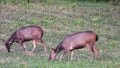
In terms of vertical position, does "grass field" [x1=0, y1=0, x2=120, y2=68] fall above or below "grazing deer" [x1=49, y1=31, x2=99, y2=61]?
below

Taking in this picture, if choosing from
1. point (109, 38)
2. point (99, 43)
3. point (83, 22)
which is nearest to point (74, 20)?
point (83, 22)

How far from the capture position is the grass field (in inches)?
613

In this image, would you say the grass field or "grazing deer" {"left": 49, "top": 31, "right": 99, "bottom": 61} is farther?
"grazing deer" {"left": 49, "top": 31, "right": 99, "bottom": 61}

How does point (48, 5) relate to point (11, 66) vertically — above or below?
below

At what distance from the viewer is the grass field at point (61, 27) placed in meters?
15.6

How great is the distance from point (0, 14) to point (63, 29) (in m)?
5.12

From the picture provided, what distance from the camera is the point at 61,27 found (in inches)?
1072

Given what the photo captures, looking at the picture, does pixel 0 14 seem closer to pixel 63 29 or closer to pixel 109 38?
pixel 63 29

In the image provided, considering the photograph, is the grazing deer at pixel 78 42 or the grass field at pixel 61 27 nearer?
the grass field at pixel 61 27

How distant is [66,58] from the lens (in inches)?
695

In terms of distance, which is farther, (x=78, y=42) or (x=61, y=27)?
(x=61, y=27)

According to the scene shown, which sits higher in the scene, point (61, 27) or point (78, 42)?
point (78, 42)

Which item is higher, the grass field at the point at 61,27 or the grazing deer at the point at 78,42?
the grazing deer at the point at 78,42

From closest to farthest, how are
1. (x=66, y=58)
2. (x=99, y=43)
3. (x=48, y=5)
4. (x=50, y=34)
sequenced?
1. (x=66, y=58)
2. (x=99, y=43)
3. (x=50, y=34)
4. (x=48, y=5)
